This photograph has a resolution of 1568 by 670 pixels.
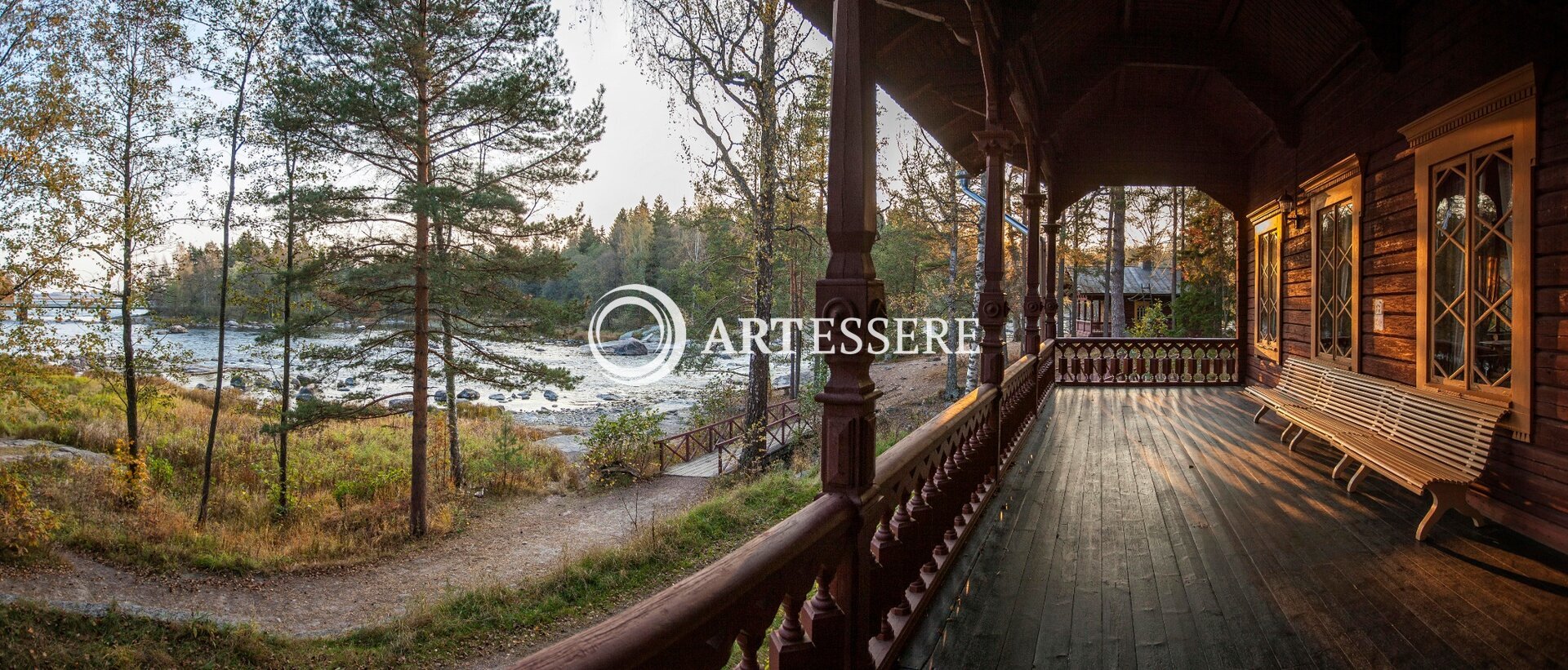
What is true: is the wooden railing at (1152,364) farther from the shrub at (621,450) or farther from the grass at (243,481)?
the grass at (243,481)

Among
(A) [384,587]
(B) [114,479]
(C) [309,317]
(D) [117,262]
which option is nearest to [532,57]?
(C) [309,317]

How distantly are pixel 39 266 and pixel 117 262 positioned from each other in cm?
184

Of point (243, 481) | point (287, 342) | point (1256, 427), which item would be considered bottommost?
point (243, 481)

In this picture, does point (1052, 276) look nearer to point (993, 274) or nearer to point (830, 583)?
point (993, 274)

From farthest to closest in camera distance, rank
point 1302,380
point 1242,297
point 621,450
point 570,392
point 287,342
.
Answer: point 570,392 → point 621,450 → point 287,342 → point 1242,297 → point 1302,380

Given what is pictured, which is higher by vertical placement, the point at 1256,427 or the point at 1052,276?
the point at 1052,276

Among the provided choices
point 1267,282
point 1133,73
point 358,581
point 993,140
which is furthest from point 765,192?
point 358,581

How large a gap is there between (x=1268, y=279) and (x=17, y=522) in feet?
50.8

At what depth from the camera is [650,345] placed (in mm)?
30656

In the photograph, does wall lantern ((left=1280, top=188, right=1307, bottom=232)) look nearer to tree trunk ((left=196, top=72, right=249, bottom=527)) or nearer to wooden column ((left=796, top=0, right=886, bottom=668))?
wooden column ((left=796, top=0, right=886, bottom=668))

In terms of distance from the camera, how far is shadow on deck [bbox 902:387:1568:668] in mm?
2258

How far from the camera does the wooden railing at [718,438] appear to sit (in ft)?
48.9

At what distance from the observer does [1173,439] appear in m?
5.85

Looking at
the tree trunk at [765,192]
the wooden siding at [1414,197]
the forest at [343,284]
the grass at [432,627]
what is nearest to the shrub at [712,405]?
the forest at [343,284]
